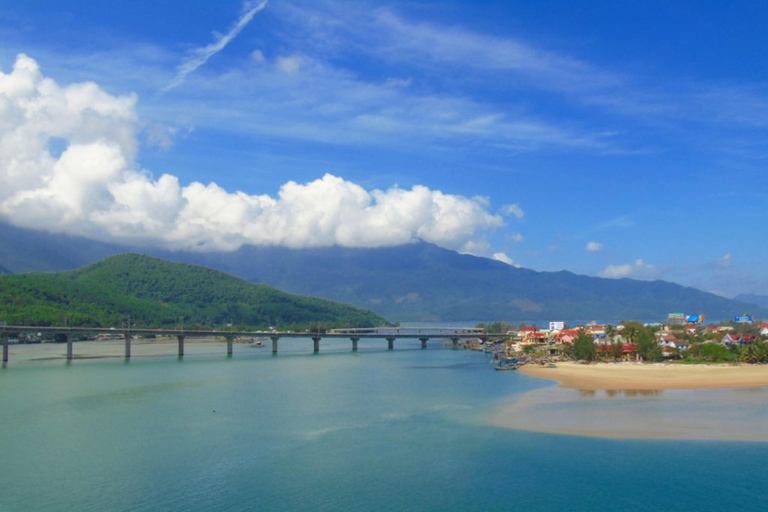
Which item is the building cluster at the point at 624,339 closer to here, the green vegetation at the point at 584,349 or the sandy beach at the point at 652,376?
the green vegetation at the point at 584,349

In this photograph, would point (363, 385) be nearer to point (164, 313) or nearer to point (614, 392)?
point (614, 392)

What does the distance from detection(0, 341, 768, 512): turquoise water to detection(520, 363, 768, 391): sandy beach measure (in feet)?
37.2

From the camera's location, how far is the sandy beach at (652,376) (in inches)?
2096

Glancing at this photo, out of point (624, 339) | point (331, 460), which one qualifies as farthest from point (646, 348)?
point (331, 460)

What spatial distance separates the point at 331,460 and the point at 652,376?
39.8 metres

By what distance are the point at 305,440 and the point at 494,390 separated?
24.1 m

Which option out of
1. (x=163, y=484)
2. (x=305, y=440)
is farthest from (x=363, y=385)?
(x=163, y=484)

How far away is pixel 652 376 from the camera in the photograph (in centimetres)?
5931

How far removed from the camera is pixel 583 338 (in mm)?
80500

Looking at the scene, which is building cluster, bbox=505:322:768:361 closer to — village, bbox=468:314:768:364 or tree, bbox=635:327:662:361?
village, bbox=468:314:768:364

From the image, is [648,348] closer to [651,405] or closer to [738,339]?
[738,339]

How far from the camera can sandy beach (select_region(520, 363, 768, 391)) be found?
5325cm

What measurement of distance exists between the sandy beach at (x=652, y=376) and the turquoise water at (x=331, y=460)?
11.3m

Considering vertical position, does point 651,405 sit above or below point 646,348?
below
